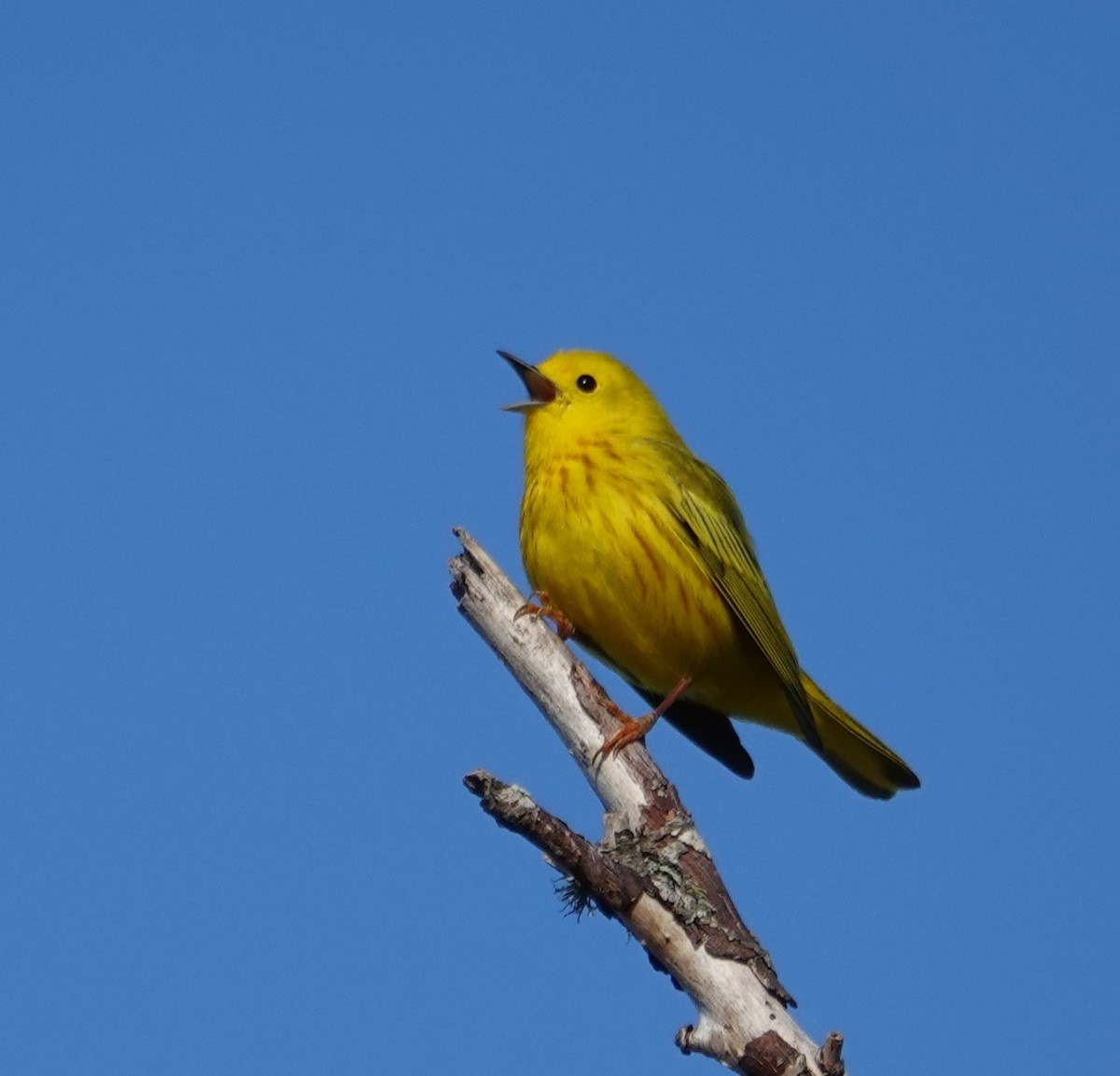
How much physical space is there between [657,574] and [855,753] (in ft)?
4.58

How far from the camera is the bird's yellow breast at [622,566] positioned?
6.32 m

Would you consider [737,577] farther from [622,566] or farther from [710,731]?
[710,731]

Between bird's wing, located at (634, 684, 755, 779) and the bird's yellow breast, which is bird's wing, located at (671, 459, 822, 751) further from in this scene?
bird's wing, located at (634, 684, 755, 779)

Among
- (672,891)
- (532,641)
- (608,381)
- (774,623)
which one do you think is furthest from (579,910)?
(608,381)

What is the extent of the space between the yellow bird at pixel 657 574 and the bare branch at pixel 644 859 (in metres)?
0.21

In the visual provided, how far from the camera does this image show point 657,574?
20.8 feet

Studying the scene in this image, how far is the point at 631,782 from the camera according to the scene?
215 inches

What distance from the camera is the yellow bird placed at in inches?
250

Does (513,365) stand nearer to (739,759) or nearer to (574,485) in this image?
(574,485)

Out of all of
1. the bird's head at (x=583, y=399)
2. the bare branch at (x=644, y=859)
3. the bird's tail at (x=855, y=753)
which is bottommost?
the bare branch at (x=644, y=859)

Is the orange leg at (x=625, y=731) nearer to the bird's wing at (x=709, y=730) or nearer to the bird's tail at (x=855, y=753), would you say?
the bird's wing at (x=709, y=730)

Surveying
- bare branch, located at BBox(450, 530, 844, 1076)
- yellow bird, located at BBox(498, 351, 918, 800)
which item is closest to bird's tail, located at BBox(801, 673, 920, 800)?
yellow bird, located at BBox(498, 351, 918, 800)

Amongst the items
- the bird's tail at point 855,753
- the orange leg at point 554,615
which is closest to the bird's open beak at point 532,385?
the orange leg at point 554,615

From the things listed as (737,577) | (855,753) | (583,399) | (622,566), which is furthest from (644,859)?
(583,399)
